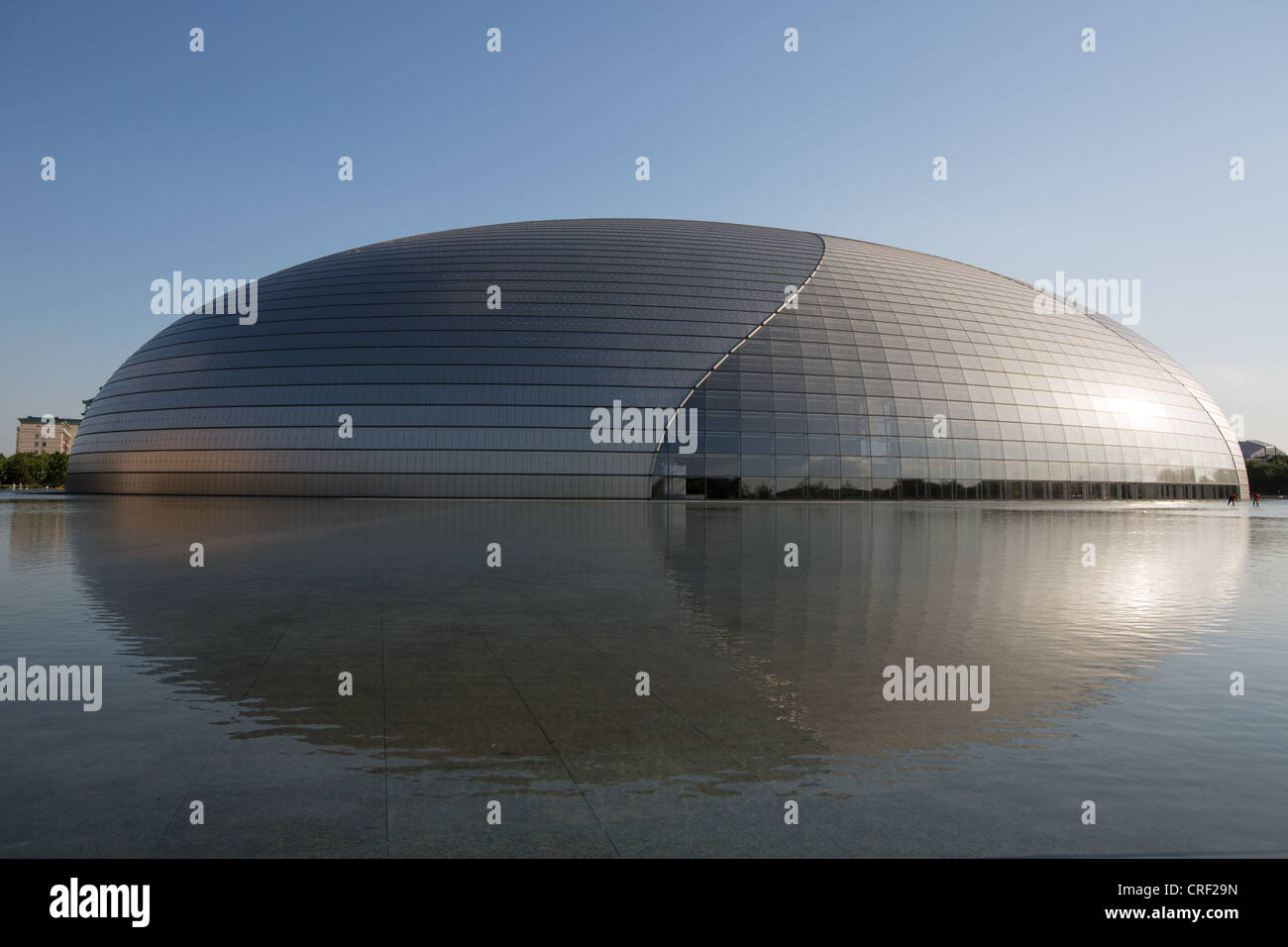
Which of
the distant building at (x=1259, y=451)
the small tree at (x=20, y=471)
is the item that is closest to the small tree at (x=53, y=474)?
the small tree at (x=20, y=471)

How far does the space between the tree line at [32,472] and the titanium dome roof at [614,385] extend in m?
88.5

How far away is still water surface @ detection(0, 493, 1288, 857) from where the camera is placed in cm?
324

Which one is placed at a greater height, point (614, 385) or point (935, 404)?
point (614, 385)

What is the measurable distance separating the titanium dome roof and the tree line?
88505 millimetres

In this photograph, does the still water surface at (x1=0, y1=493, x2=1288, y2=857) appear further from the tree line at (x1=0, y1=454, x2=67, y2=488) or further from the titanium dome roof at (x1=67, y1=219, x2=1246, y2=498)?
the tree line at (x1=0, y1=454, x2=67, y2=488)

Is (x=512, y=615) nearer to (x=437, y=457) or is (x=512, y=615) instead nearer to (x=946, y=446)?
(x=437, y=457)

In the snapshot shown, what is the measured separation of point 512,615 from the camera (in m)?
7.98

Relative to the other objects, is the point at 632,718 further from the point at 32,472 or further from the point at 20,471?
the point at 32,472

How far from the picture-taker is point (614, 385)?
132 ft

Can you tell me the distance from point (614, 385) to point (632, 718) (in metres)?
36.2

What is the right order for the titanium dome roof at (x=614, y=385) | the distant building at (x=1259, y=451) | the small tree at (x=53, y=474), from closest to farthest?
the titanium dome roof at (x=614, y=385), the distant building at (x=1259, y=451), the small tree at (x=53, y=474)

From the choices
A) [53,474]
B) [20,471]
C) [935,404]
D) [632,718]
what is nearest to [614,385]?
[935,404]

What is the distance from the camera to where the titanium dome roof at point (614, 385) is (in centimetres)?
4028

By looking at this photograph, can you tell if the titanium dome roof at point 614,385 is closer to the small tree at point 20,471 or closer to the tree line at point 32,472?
the small tree at point 20,471
